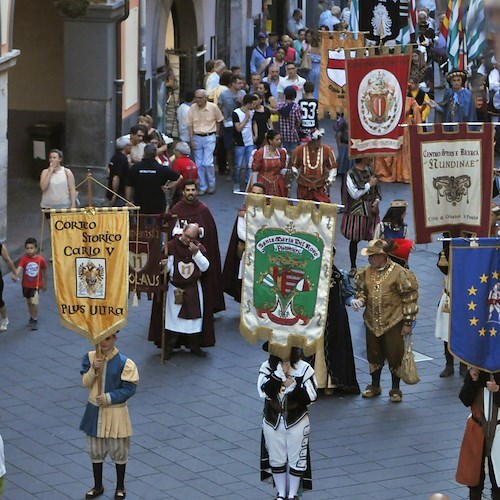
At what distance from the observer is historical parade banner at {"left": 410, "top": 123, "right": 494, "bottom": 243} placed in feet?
38.8

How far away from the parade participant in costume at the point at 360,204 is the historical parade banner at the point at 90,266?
608 cm

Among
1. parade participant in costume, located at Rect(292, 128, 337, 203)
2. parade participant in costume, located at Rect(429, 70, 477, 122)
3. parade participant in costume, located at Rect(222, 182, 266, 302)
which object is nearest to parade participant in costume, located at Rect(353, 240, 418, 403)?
parade participant in costume, located at Rect(222, 182, 266, 302)

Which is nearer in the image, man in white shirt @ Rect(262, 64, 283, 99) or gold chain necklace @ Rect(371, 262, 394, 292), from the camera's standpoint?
gold chain necklace @ Rect(371, 262, 394, 292)

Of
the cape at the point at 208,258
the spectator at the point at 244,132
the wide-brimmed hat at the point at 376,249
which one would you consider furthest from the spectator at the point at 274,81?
the wide-brimmed hat at the point at 376,249

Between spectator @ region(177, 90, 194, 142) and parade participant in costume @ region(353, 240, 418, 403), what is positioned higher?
spectator @ region(177, 90, 194, 142)

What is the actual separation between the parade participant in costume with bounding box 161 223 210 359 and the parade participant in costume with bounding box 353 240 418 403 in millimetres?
1789

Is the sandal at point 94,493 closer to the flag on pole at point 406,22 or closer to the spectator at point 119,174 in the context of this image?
the spectator at point 119,174

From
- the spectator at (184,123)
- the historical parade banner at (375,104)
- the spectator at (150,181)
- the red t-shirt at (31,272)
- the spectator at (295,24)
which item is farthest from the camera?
the spectator at (295,24)

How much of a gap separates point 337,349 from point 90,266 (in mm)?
2826

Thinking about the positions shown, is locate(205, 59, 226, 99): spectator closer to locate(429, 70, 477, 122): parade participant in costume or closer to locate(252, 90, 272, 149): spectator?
locate(252, 90, 272, 149): spectator

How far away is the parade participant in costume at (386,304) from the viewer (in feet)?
37.2

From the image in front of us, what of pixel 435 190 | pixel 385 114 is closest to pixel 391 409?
pixel 435 190

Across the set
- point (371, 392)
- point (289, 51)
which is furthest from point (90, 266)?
point (289, 51)

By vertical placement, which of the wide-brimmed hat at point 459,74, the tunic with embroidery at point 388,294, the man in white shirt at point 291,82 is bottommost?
Answer: the tunic with embroidery at point 388,294
